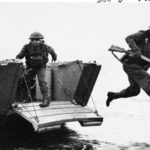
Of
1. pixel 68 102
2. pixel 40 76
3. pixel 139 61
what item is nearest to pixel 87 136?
pixel 68 102

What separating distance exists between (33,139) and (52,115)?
0.93 metres

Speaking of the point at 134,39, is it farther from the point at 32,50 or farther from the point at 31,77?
the point at 31,77

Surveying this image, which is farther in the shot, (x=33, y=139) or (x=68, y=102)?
(x=68, y=102)

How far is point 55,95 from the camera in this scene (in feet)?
28.1

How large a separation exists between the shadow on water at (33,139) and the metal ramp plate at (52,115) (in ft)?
1.43

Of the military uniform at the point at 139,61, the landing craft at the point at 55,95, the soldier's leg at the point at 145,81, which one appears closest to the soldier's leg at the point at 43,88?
the landing craft at the point at 55,95

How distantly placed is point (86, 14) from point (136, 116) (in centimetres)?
1968

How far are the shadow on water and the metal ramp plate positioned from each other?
1.43 ft

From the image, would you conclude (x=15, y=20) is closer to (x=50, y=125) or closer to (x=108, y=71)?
(x=108, y=71)

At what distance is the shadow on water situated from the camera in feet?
20.6

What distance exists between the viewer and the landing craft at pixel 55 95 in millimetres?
6082

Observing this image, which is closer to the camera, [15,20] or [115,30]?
[115,30]

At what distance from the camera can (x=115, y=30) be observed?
85.8 feet

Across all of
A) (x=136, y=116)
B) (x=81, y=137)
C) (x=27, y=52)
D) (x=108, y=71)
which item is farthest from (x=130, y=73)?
(x=108, y=71)
